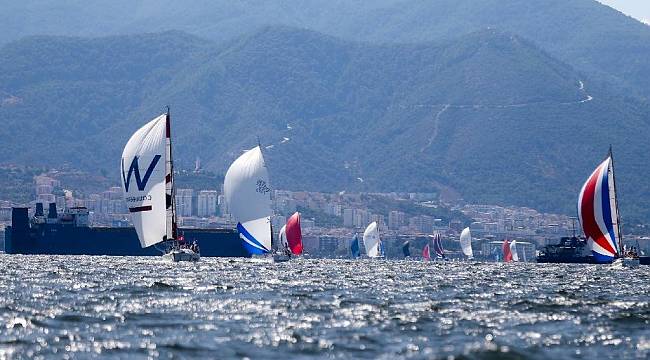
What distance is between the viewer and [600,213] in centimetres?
9950

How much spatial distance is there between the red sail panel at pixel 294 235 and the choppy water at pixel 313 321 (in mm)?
69113

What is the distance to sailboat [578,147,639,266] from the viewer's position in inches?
3905

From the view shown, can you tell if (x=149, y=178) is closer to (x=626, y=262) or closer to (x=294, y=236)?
(x=626, y=262)

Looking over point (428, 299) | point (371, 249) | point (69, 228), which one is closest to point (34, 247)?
point (69, 228)

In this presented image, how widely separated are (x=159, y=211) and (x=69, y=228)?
84.7m

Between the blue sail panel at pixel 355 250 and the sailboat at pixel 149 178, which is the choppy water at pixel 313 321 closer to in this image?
the sailboat at pixel 149 178

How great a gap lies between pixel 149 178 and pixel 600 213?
29362 mm

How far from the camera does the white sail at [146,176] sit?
86.0 meters

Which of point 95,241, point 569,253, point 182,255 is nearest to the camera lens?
point 182,255

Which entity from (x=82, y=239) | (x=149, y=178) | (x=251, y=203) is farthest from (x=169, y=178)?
(x=82, y=239)

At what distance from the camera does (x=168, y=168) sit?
290 ft

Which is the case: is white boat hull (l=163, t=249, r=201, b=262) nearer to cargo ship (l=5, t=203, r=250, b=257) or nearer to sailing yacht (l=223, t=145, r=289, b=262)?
sailing yacht (l=223, t=145, r=289, b=262)

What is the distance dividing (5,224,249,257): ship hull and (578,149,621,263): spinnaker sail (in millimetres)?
68309

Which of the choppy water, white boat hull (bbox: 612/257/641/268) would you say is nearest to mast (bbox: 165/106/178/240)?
the choppy water
